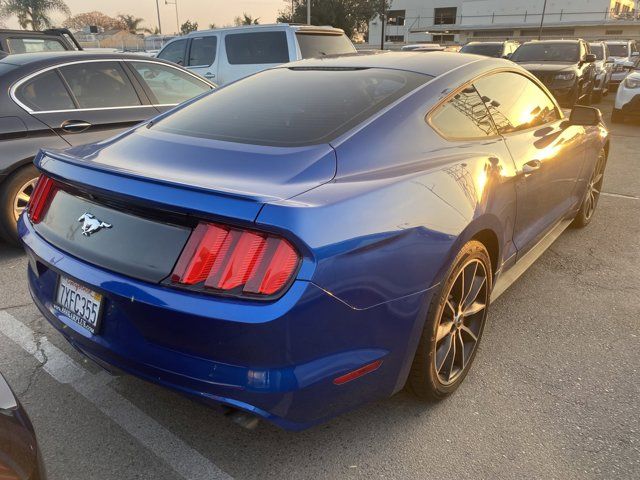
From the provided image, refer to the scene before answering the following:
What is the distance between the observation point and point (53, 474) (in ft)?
6.84

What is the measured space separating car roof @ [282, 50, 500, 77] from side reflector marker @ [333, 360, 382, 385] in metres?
1.52

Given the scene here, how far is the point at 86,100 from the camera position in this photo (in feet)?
15.6

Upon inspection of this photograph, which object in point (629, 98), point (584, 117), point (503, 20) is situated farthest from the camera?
point (503, 20)

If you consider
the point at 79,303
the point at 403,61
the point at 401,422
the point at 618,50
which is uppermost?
the point at 403,61

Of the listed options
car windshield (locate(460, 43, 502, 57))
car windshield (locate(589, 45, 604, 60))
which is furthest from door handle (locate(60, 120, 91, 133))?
car windshield (locate(589, 45, 604, 60))

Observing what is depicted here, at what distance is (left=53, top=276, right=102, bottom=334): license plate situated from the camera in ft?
6.52

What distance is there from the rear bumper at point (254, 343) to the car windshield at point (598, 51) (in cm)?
1778

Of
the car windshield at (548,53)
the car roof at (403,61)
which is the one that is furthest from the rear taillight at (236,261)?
the car windshield at (548,53)

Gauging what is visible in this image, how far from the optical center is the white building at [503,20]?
179ft

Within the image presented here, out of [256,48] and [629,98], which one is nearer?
[256,48]

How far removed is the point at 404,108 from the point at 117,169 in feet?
4.10

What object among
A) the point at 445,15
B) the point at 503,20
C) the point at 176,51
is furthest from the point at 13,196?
the point at 445,15

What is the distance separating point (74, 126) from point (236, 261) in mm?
3511

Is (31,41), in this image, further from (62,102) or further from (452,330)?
(452,330)
